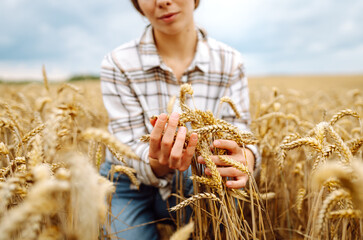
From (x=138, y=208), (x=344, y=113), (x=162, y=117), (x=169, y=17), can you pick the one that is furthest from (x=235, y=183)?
(x=169, y=17)

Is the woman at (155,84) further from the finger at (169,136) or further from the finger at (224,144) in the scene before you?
the finger at (224,144)

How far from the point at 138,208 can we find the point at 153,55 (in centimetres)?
105

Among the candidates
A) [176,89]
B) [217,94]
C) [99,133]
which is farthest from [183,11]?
[99,133]

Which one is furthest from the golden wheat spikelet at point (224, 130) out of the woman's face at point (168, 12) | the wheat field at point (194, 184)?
the woman's face at point (168, 12)

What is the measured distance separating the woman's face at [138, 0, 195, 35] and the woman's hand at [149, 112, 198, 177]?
2.38 ft

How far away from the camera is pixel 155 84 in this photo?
66.6 inches

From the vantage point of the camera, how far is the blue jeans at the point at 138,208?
150 cm

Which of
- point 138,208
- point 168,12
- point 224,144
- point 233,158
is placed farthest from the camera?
point 138,208

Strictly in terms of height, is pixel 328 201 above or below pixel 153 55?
below

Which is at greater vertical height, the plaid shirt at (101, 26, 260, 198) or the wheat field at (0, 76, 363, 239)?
the plaid shirt at (101, 26, 260, 198)

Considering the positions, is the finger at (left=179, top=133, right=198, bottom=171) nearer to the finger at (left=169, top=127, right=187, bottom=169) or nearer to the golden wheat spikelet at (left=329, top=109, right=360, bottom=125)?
the finger at (left=169, top=127, right=187, bottom=169)

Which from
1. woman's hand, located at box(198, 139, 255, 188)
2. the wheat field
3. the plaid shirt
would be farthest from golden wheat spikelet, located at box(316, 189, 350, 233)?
the plaid shirt

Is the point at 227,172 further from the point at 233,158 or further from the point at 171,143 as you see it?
the point at 171,143

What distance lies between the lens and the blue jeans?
4.91 feet
